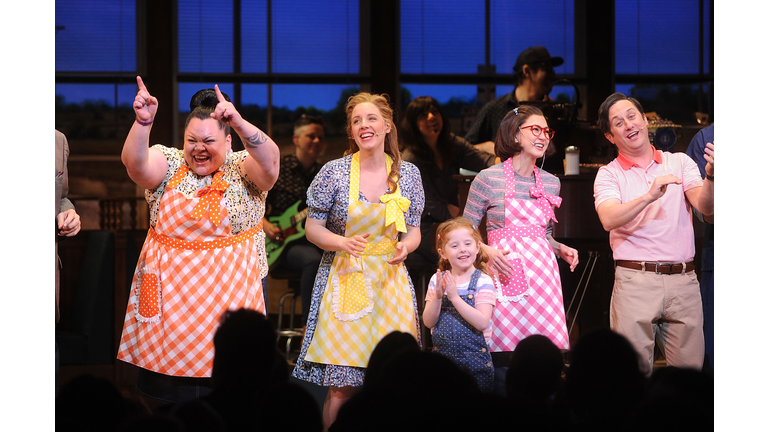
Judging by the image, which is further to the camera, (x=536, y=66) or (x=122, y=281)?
(x=536, y=66)

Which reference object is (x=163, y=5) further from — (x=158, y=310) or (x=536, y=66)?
(x=158, y=310)

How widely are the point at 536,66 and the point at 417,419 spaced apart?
3047mm

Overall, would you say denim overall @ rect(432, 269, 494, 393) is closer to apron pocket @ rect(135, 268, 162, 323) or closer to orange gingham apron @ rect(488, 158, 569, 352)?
orange gingham apron @ rect(488, 158, 569, 352)

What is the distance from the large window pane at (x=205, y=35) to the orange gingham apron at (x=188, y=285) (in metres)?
3.95

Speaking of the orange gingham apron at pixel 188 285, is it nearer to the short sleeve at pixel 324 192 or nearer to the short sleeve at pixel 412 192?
the short sleeve at pixel 324 192

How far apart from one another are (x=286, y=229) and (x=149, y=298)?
7.40ft

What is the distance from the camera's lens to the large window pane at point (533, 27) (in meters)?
6.53

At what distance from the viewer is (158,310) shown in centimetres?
270

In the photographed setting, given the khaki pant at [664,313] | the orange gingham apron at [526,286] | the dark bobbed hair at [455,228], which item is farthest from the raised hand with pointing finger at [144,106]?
the khaki pant at [664,313]

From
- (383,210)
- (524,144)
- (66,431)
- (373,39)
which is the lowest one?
(66,431)

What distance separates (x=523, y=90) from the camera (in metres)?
4.83

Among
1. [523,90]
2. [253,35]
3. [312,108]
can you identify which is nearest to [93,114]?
[253,35]

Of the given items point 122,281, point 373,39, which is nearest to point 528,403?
point 122,281

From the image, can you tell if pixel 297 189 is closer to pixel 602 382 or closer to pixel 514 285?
pixel 514 285
